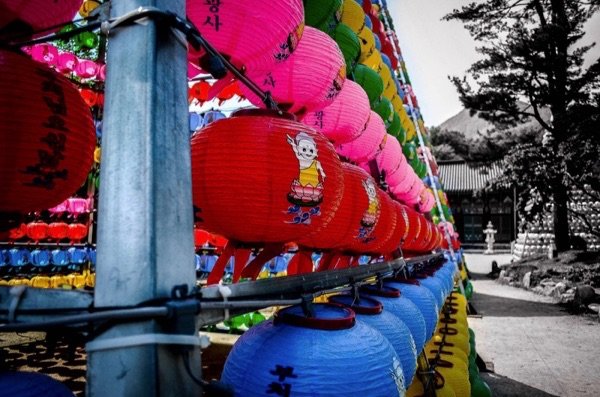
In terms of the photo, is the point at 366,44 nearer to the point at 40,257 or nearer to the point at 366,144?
the point at 366,144

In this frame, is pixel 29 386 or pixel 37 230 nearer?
pixel 29 386

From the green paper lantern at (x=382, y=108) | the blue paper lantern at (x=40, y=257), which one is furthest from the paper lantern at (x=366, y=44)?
the blue paper lantern at (x=40, y=257)

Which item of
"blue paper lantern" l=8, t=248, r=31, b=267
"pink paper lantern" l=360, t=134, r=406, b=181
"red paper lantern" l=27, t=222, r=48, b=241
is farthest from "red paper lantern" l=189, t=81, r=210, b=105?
"blue paper lantern" l=8, t=248, r=31, b=267

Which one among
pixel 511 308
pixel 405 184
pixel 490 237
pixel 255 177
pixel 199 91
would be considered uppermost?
pixel 199 91

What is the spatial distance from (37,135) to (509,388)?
7123 millimetres

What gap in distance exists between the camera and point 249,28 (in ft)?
5.16

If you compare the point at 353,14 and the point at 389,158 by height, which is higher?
the point at 353,14

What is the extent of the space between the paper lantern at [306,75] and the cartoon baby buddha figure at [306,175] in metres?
0.52

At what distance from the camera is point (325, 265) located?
2.90m

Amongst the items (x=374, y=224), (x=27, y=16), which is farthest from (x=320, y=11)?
(x=27, y=16)

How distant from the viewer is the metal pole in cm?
84

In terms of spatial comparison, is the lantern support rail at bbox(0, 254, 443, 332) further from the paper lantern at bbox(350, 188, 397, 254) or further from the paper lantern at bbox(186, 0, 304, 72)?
the paper lantern at bbox(350, 188, 397, 254)

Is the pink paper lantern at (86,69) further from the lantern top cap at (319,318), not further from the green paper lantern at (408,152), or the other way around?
the lantern top cap at (319,318)

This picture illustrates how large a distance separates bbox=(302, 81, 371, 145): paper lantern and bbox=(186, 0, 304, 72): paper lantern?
0.89 m
